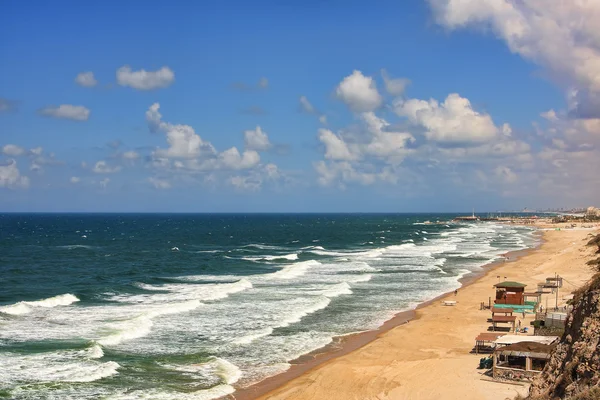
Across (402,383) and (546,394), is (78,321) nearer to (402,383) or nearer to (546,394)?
(402,383)

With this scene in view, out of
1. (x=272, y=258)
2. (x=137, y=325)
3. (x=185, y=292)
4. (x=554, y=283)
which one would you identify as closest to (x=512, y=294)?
(x=554, y=283)

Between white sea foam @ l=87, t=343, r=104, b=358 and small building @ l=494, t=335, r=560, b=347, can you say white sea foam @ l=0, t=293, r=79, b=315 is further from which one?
small building @ l=494, t=335, r=560, b=347

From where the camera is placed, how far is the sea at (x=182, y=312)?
2780 cm

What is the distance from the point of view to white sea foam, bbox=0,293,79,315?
42.5 m

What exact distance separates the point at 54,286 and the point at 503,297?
39919 mm

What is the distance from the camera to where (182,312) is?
42656 millimetres

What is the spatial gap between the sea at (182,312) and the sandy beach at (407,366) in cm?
176

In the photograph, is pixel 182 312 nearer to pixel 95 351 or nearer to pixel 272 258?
pixel 95 351

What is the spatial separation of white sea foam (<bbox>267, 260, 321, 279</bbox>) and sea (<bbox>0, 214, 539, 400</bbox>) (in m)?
0.18

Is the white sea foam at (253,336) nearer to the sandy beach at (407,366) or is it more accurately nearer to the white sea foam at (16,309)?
the sandy beach at (407,366)

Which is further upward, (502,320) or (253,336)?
(502,320)

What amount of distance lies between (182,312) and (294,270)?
25888 millimetres

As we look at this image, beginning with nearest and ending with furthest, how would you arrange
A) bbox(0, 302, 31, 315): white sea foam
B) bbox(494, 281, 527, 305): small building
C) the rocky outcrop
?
the rocky outcrop, bbox(0, 302, 31, 315): white sea foam, bbox(494, 281, 527, 305): small building

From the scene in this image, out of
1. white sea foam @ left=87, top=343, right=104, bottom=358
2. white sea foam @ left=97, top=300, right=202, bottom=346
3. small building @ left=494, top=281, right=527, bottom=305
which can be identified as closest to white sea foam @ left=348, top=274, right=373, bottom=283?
small building @ left=494, top=281, right=527, bottom=305
